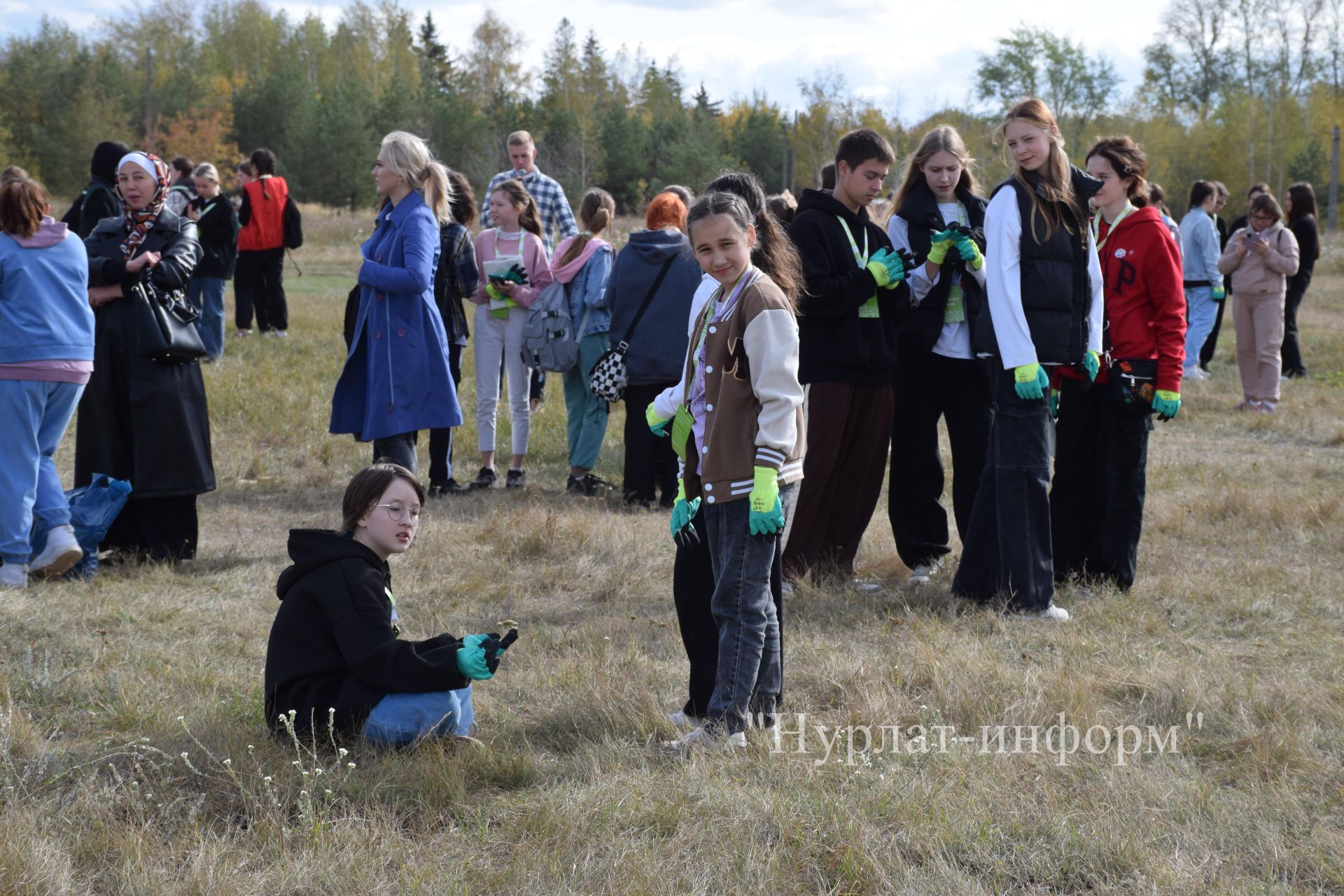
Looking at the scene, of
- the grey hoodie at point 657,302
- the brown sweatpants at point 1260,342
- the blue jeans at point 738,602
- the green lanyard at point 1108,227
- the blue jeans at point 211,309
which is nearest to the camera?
the blue jeans at point 738,602

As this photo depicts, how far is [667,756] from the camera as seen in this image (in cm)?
382

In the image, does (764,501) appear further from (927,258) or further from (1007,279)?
(927,258)

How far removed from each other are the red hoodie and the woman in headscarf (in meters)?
4.31

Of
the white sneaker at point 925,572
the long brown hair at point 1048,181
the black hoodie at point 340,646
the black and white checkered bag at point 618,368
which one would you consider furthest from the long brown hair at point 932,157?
the black hoodie at point 340,646

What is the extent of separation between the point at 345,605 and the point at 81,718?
119 centimetres

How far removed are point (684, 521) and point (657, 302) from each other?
3948mm

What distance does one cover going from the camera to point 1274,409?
11.7 meters

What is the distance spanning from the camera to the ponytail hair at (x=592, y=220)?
8.38 metres

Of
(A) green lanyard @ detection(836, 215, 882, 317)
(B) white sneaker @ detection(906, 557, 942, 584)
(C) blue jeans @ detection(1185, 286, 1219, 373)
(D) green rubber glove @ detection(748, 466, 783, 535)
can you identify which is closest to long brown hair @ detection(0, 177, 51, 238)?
(A) green lanyard @ detection(836, 215, 882, 317)

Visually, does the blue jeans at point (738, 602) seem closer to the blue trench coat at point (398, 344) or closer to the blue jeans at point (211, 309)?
the blue trench coat at point (398, 344)

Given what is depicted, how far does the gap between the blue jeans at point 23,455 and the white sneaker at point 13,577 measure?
2cm

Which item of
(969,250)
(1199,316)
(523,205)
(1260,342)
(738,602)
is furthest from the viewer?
(1199,316)

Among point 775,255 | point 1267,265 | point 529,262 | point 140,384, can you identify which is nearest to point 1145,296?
point 775,255

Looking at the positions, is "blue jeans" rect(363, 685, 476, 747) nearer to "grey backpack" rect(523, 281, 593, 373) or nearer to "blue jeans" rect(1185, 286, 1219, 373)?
"grey backpack" rect(523, 281, 593, 373)
